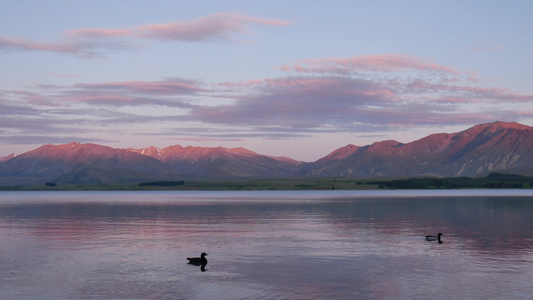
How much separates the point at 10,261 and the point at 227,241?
21.7 meters

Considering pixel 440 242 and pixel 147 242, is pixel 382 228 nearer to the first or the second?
pixel 440 242

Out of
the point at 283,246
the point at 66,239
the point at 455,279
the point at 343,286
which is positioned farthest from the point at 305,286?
the point at 66,239

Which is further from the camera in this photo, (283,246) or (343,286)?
(283,246)

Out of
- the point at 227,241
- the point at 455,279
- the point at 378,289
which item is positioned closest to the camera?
the point at 378,289

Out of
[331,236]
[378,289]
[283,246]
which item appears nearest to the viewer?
[378,289]

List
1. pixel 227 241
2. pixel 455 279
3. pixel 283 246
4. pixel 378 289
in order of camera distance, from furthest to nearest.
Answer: pixel 227 241 < pixel 283 246 < pixel 455 279 < pixel 378 289

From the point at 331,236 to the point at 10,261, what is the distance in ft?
109

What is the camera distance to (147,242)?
2389 inches

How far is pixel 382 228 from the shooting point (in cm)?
7581

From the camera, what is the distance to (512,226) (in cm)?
7688

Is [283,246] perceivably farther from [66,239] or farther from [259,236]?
[66,239]

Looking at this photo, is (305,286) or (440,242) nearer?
(305,286)

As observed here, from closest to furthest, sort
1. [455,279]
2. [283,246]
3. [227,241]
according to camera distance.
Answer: [455,279] < [283,246] < [227,241]

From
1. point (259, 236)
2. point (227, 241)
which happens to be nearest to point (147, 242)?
point (227, 241)
